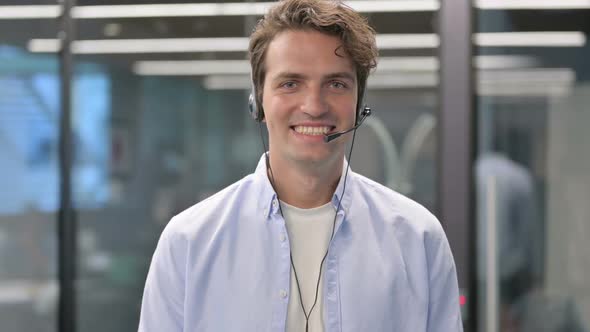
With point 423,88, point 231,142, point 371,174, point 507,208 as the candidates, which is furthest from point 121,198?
point 507,208

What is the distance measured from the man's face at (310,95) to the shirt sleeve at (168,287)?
290 mm

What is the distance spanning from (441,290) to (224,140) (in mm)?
2357

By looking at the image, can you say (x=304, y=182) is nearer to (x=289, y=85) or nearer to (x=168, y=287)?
(x=289, y=85)

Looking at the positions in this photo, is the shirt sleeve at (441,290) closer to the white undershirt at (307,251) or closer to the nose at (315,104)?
the white undershirt at (307,251)

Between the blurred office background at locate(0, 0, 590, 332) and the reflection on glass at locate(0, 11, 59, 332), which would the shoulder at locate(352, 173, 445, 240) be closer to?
the blurred office background at locate(0, 0, 590, 332)

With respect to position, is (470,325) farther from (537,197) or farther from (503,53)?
(503,53)

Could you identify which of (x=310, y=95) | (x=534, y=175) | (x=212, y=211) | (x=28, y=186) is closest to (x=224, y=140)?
(x=28, y=186)

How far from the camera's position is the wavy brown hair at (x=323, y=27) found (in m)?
1.65

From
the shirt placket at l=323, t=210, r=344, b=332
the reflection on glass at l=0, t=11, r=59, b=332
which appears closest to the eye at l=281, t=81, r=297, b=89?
the shirt placket at l=323, t=210, r=344, b=332

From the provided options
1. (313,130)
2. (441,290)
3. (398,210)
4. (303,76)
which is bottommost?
(441,290)

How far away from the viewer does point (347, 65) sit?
5.41ft

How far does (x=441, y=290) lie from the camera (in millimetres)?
1690

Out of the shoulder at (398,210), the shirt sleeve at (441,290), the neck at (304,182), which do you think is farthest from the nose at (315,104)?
the shirt sleeve at (441,290)

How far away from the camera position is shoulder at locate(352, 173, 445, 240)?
66.7 inches
